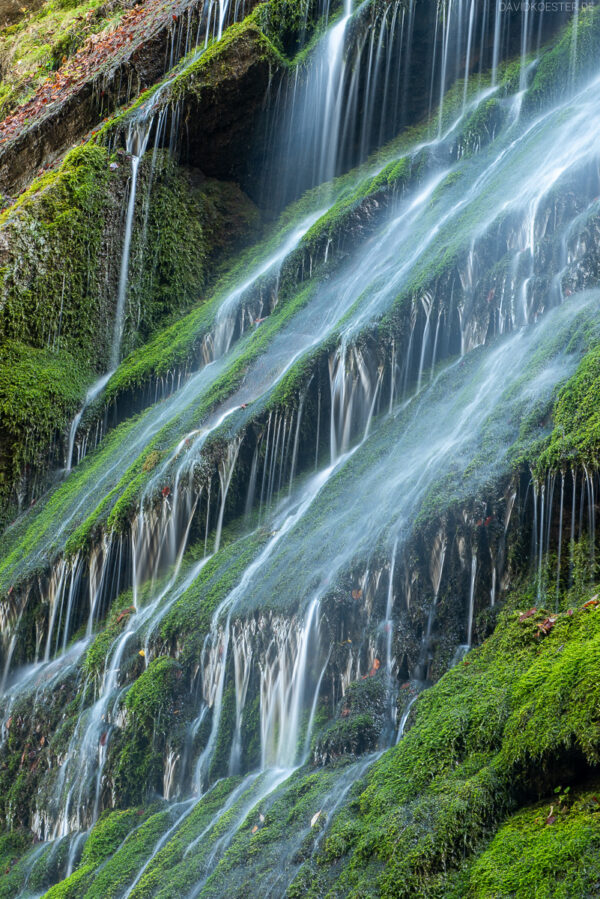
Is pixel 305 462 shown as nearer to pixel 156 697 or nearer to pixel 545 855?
pixel 156 697

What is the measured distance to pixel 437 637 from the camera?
6.11 metres

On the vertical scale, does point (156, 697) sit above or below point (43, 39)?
below

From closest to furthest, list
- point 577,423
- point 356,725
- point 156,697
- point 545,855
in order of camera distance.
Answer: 1. point 545,855
2. point 356,725
3. point 577,423
4. point 156,697

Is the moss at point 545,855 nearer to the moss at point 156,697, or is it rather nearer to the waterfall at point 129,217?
the moss at point 156,697

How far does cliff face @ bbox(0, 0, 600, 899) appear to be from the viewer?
4891mm

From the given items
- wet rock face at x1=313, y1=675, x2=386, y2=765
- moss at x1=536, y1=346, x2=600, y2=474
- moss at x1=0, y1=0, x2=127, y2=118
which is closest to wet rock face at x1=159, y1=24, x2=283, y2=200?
moss at x1=0, y1=0, x2=127, y2=118

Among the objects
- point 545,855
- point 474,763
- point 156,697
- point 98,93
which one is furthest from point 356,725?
point 98,93

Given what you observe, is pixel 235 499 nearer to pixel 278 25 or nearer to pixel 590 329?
pixel 590 329

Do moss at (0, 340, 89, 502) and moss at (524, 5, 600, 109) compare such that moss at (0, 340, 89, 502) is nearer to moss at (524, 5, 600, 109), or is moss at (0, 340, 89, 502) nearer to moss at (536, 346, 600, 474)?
moss at (524, 5, 600, 109)

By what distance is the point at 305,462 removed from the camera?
9.90m

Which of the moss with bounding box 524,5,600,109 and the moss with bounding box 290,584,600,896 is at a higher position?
the moss with bounding box 524,5,600,109

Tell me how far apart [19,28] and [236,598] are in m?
30.7

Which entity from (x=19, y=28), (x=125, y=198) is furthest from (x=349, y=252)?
(x=19, y=28)

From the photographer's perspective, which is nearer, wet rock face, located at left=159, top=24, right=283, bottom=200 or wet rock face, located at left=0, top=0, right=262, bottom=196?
wet rock face, located at left=159, top=24, right=283, bottom=200
